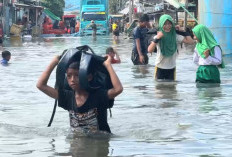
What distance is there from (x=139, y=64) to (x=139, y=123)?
9.74 meters

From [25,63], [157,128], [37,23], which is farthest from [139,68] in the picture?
[37,23]

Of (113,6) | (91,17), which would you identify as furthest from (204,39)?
(113,6)

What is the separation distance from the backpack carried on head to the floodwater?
633 mm

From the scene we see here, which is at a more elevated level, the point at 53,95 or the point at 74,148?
the point at 53,95

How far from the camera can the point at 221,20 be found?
22469mm

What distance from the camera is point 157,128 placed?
8.34 m

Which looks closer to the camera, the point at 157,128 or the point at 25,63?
the point at 157,128

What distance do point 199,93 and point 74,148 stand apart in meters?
5.19

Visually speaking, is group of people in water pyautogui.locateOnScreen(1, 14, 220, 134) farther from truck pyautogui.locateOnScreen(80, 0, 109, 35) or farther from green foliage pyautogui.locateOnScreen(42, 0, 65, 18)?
green foliage pyautogui.locateOnScreen(42, 0, 65, 18)

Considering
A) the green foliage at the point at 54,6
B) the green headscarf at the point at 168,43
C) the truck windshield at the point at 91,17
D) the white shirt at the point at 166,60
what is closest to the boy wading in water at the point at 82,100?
the green headscarf at the point at 168,43

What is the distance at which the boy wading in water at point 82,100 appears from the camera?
6883 millimetres

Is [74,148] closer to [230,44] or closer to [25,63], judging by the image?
[25,63]

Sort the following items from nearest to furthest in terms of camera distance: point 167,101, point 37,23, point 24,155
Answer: point 24,155, point 167,101, point 37,23

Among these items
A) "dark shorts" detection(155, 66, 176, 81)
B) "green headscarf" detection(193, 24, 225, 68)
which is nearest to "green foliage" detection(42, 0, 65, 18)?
"dark shorts" detection(155, 66, 176, 81)
